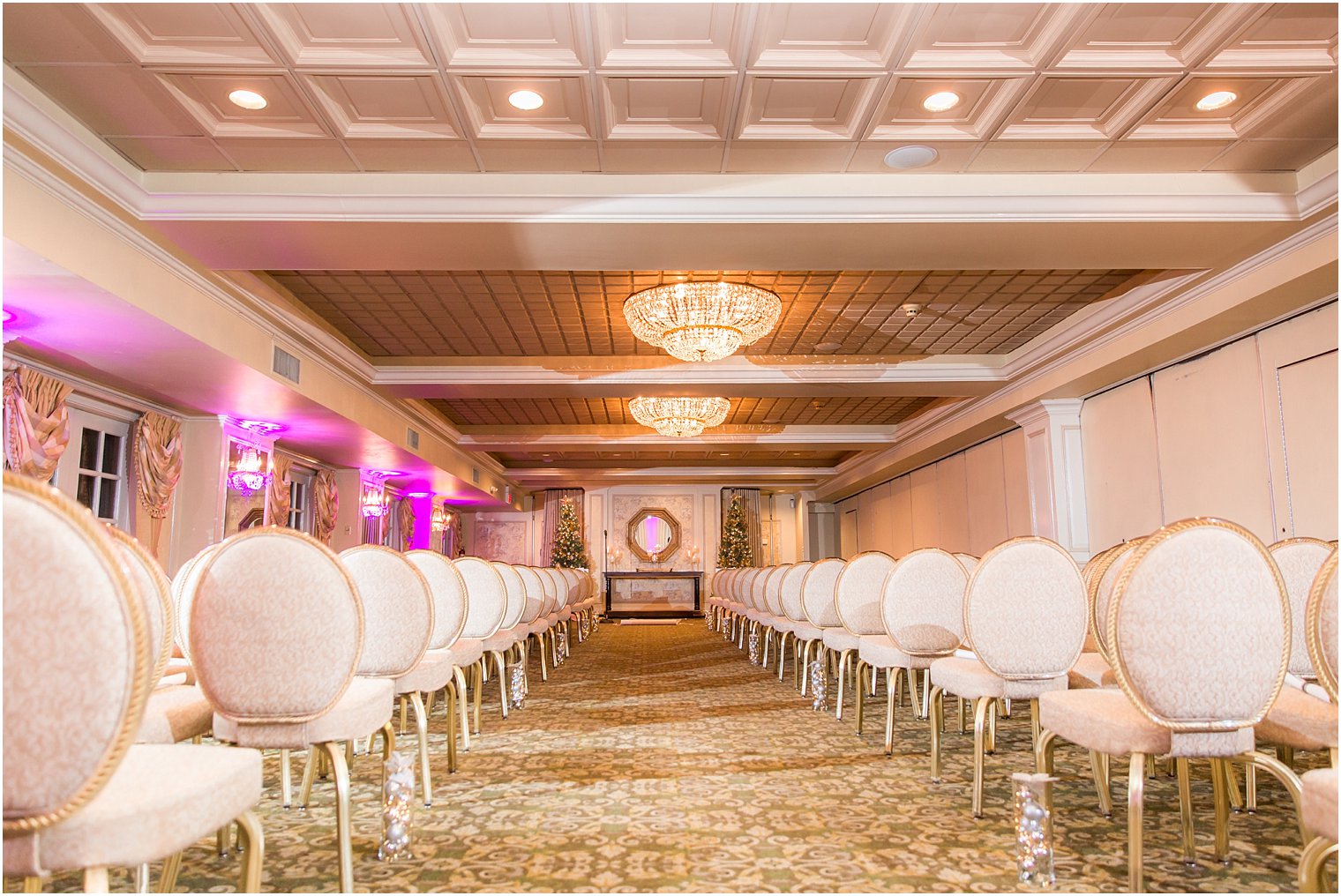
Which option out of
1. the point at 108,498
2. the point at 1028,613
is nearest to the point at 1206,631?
the point at 1028,613

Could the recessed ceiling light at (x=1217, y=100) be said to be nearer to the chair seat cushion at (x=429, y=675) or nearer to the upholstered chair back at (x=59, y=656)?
the chair seat cushion at (x=429, y=675)

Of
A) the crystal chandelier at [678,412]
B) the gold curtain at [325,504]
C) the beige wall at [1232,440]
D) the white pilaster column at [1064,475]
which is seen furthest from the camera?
the gold curtain at [325,504]

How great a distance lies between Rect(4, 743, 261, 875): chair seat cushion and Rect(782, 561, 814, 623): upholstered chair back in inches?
186

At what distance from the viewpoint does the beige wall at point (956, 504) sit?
31.5 feet

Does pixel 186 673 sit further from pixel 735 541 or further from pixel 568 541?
pixel 735 541

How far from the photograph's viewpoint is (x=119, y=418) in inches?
281

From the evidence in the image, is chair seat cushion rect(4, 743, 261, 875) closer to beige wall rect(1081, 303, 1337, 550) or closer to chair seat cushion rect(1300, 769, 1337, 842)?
chair seat cushion rect(1300, 769, 1337, 842)

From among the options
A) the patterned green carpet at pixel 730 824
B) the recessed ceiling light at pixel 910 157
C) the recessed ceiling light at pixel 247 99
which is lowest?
the patterned green carpet at pixel 730 824

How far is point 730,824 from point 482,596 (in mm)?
2254

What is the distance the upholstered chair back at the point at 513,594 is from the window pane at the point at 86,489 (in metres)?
3.67

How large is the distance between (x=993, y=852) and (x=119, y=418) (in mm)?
7347

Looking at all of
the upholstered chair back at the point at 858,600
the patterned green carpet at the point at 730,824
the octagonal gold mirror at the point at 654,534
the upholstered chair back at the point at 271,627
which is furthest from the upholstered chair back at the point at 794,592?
the octagonal gold mirror at the point at 654,534

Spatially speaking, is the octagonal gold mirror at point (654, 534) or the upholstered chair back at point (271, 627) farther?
the octagonal gold mirror at point (654, 534)

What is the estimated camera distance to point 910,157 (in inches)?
164
